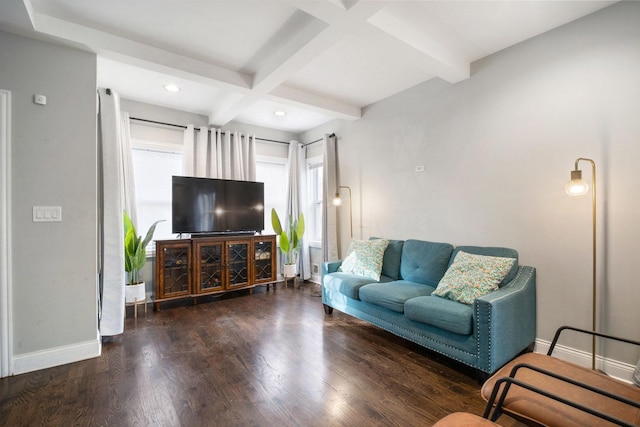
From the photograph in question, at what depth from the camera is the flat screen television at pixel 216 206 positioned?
12.9ft

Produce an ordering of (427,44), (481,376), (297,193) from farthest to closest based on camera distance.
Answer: (297,193) → (427,44) → (481,376)

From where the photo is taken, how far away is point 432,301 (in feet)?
7.91

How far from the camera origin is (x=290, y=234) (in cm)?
479

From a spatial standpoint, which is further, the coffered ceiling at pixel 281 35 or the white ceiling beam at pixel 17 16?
the coffered ceiling at pixel 281 35

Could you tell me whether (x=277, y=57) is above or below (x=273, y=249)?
above

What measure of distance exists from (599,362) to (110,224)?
415 cm

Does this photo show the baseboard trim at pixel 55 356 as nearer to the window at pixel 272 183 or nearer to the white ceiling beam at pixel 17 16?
the white ceiling beam at pixel 17 16

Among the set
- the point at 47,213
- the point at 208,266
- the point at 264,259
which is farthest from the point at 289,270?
the point at 47,213

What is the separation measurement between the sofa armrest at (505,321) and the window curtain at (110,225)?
3.07 meters

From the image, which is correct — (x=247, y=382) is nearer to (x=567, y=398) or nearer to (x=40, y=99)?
(x=567, y=398)

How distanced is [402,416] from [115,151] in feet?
10.4

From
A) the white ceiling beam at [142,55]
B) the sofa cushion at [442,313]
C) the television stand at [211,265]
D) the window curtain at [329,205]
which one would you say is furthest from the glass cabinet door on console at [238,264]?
the sofa cushion at [442,313]

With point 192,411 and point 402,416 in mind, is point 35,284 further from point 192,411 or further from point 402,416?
point 402,416

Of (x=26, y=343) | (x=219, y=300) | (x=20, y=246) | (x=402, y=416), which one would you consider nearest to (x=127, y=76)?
(x=20, y=246)
